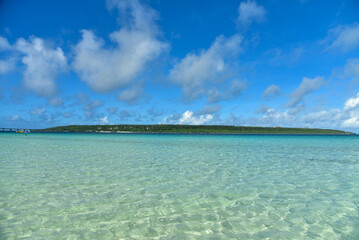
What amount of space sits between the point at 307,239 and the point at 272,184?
5833 mm

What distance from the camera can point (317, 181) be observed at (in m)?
12.6

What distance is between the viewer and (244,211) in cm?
789

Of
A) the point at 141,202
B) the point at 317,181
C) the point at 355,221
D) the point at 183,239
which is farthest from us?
the point at 317,181

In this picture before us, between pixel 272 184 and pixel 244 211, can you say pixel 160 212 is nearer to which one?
pixel 244 211

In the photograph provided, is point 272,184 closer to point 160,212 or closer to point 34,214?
point 160,212

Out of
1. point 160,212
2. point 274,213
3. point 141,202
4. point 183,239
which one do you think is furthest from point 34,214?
point 274,213

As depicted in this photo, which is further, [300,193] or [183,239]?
[300,193]

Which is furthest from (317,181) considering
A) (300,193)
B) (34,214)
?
(34,214)

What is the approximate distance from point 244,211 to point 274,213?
1062 mm

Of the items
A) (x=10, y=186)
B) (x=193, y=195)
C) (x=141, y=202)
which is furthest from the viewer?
(x=10, y=186)

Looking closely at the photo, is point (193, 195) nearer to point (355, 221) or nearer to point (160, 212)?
point (160, 212)

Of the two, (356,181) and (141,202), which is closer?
(141,202)

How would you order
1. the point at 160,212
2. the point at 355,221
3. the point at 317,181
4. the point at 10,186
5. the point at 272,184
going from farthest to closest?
the point at 317,181
the point at 272,184
the point at 10,186
the point at 160,212
the point at 355,221

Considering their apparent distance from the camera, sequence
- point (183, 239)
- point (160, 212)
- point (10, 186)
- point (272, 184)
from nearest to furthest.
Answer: point (183, 239)
point (160, 212)
point (10, 186)
point (272, 184)
